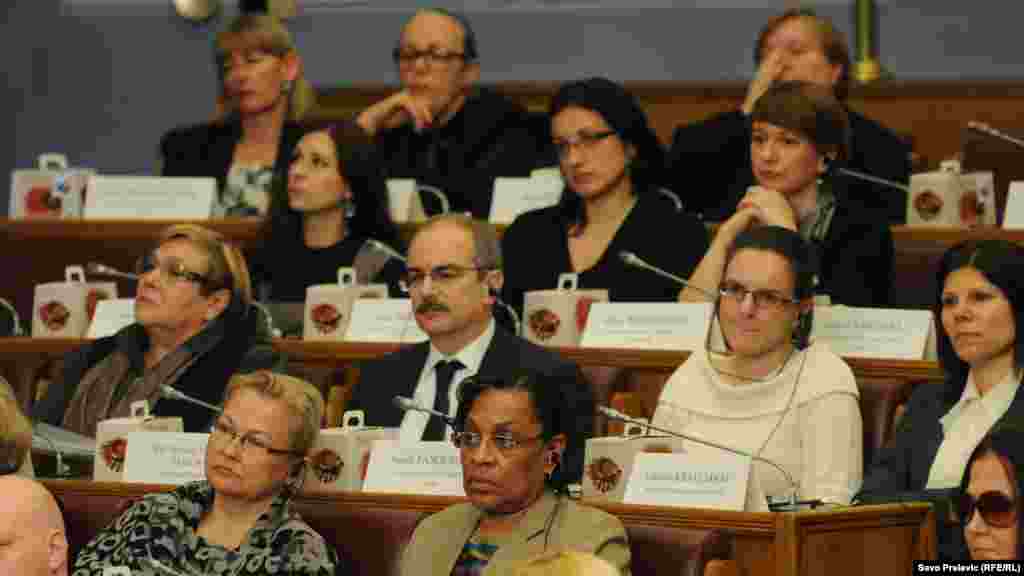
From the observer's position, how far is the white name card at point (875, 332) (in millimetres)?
4191

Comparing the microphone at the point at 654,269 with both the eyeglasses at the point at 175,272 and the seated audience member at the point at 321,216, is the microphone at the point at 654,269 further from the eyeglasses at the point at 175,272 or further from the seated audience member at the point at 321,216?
the eyeglasses at the point at 175,272

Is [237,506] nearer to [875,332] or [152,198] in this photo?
[875,332]

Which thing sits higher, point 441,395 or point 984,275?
point 984,275

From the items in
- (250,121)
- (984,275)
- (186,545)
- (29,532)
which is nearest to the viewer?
(29,532)

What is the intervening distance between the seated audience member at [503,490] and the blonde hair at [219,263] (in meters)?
1.09

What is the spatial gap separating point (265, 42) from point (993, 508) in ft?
11.1

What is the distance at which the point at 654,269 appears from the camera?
4.51 meters

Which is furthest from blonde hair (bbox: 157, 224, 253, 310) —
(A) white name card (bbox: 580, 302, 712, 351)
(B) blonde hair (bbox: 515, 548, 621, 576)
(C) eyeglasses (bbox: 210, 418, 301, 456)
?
(B) blonde hair (bbox: 515, 548, 621, 576)

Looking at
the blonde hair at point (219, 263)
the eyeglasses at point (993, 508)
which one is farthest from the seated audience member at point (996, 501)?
the blonde hair at point (219, 263)

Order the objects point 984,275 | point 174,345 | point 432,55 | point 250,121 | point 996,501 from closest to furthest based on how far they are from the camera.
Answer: point 996,501, point 984,275, point 174,345, point 432,55, point 250,121

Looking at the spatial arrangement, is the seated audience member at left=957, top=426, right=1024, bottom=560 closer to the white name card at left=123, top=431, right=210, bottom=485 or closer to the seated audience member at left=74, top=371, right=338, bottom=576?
→ the seated audience member at left=74, top=371, right=338, bottom=576

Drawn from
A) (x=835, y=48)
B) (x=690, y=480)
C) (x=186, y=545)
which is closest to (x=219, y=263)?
(x=186, y=545)

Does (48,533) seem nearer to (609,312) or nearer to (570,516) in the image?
(570,516)

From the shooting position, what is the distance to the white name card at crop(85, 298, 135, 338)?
491 centimetres
